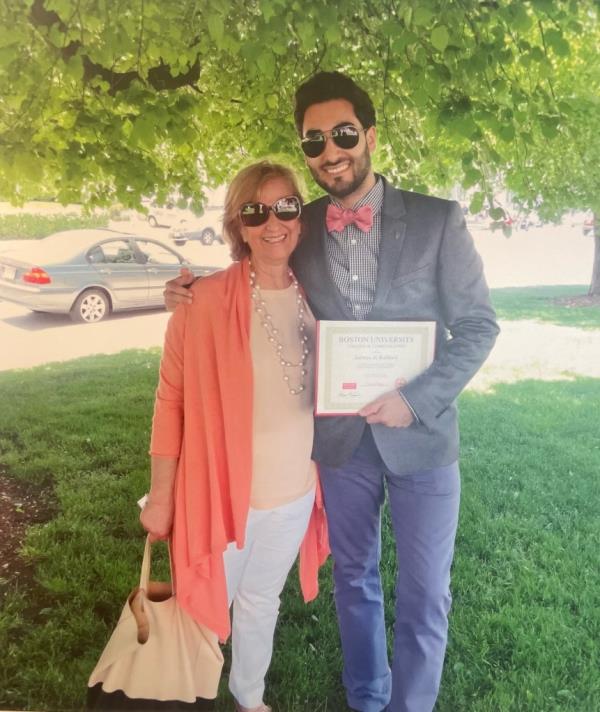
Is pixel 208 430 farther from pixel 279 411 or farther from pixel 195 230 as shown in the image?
pixel 195 230

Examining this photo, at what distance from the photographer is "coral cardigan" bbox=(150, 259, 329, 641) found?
180 centimetres

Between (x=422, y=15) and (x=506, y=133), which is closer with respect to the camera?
(x=422, y=15)

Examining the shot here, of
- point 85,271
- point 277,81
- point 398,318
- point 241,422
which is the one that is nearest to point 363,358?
point 398,318

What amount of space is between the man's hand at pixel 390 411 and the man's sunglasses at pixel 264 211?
0.62 m

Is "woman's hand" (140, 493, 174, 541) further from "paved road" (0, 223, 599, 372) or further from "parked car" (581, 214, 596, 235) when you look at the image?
"parked car" (581, 214, 596, 235)

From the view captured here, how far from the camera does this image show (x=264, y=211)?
69.4 inches

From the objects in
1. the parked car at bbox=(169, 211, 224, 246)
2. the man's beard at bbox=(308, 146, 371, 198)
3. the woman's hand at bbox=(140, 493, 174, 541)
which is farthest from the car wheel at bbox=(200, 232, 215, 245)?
the woman's hand at bbox=(140, 493, 174, 541)

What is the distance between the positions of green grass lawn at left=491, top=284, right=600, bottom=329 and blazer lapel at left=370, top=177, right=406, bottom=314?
0.91m

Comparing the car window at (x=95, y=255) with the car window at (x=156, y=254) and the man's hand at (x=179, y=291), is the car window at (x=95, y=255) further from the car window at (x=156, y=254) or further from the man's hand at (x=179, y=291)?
the man's hand at (x=179, y=291)

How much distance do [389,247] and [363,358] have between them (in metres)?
0.34

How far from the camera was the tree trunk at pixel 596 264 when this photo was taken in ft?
8.36

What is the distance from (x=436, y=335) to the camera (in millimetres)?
1917

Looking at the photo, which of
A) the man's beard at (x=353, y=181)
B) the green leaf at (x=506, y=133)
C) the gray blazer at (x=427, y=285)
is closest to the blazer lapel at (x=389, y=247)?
the gray blazer at (x=427, y=285)

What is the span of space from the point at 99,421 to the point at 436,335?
1.79 meters
